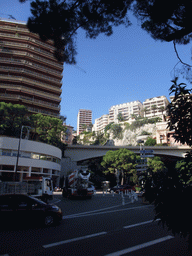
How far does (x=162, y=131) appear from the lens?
75.4 metres

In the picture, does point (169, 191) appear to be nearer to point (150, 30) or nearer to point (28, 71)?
point (150, 30)

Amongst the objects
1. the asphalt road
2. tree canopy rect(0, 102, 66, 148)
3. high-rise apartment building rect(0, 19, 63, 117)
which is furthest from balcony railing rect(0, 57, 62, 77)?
the asphalt road

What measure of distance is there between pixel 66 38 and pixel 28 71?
49361mm

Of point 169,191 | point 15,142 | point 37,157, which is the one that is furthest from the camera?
point 37,157

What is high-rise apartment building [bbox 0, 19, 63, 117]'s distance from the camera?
49.6 metres

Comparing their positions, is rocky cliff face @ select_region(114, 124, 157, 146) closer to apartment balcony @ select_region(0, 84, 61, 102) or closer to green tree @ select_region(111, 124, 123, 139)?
green tree @ select_region(111, 124, 123, 139)

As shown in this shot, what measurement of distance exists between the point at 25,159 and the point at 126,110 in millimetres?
123673

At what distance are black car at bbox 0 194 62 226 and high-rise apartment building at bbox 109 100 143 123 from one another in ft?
420

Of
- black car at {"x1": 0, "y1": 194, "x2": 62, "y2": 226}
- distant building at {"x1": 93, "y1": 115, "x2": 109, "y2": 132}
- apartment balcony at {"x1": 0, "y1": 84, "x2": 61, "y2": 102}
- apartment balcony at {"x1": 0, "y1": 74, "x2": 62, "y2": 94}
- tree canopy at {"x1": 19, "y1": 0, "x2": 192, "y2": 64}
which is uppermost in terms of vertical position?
distant building at {"x1": 93, "y1": 115, "x2": 109, "y2": 132}

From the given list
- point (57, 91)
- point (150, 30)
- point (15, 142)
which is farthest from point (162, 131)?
point (150, 30)

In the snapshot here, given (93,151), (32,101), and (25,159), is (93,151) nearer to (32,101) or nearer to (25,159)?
(32,101)

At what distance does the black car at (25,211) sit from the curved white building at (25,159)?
25119mm

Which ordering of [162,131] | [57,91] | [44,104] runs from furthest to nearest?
1. [162,131]
2. [57,91]
3. [44,104]

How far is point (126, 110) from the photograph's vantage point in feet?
488
